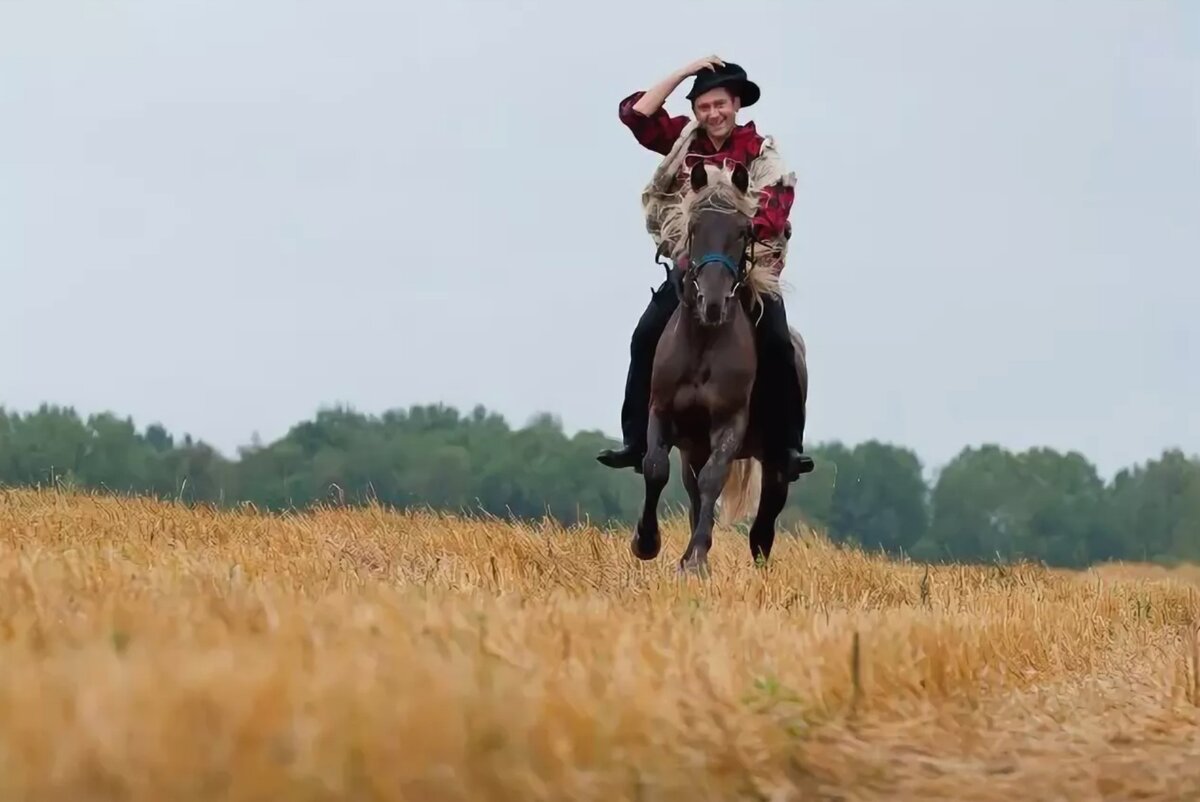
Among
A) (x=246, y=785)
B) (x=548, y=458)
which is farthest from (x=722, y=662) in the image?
(x=548, y=458)

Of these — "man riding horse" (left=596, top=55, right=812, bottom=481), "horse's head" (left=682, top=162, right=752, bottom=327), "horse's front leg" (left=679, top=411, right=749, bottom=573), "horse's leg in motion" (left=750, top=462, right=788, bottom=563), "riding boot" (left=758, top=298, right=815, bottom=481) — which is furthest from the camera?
"horse's leg in motion" (left=750, top=462, right=788, bottom=563)

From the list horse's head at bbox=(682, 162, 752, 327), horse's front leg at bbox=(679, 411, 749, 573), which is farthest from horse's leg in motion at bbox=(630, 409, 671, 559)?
horse's head at bbox=(682, 162, 752, 327)

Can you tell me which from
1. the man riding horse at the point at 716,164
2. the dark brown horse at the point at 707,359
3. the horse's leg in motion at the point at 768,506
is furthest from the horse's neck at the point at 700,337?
the horse's leg in motion at the point at 768,506

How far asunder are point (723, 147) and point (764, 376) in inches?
53.3

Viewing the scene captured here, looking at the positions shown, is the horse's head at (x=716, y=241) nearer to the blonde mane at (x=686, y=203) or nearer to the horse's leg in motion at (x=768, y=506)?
the blonde mane at (x=686, y=203)

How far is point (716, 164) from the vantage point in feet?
30.6

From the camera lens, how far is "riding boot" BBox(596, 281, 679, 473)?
9.66m

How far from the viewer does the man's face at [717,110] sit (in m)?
9.24

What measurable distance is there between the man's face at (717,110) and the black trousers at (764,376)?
3.04ft

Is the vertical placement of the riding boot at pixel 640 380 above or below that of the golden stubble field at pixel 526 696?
above

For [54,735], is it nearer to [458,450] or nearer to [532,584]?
[532,584]

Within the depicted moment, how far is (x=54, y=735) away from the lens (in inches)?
132

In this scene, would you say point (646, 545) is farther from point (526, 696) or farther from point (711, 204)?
point (526, 696)

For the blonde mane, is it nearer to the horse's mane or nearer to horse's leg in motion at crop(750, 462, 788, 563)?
the horse's mane
